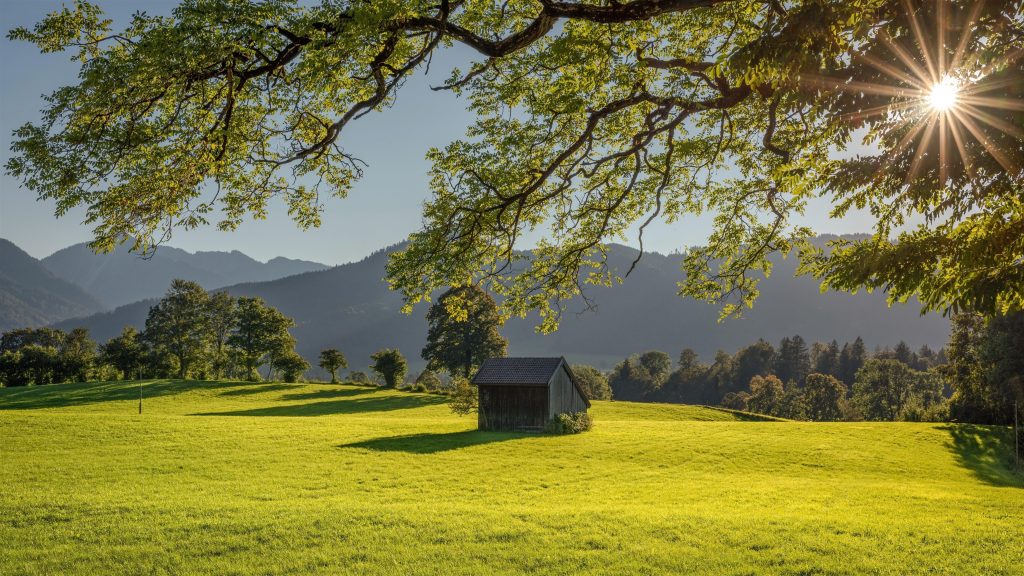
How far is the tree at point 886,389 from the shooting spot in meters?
91.5

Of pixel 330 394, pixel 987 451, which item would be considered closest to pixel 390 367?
pixel 330 394

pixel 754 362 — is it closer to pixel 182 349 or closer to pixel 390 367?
pixel 390 367

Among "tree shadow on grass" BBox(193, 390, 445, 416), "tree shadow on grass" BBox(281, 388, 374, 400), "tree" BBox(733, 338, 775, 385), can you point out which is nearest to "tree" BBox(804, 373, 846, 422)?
"tree" BBox(733, 338, 775, 385)

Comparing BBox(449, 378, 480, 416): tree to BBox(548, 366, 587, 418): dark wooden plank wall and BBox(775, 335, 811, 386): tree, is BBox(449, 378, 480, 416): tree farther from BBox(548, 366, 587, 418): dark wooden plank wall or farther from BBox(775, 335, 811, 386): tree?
BBox(775, 335, 811, 386): tree

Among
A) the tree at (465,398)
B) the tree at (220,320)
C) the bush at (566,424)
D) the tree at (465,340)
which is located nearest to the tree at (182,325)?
the tree at (220,320)

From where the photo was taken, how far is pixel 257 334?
71.9 meters

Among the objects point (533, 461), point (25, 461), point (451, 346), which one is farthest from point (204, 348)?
point (533, 461)

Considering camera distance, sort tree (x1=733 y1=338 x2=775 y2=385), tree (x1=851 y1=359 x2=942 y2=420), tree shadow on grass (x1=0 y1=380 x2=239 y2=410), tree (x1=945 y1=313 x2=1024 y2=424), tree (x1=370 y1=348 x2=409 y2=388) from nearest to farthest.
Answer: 1. tree (x1=945 y1=313 x2=1024 y2=424)
2. tree shadow on grass (x1=0 y1=380 x2=239 y2=410)
3. tree (x1=370 y1=348 x2=409 y2=388)
4. tree (x1=851 y1=359 x2=942 y2=420)
5. tree (x1=733 y1=338 x2=775 y2=385)

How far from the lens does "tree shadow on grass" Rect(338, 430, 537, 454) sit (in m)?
28.6

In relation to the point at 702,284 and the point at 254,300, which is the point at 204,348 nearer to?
the point at 254,300

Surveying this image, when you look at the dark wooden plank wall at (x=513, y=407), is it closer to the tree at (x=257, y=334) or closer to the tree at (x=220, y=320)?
the tree at (x=257, y=334)

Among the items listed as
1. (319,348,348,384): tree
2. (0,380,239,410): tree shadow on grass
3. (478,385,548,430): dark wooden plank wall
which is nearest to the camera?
(478,385,548,430): dark wooden plank wall

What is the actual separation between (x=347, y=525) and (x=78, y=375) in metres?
73.4

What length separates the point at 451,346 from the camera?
63594 millimetres
